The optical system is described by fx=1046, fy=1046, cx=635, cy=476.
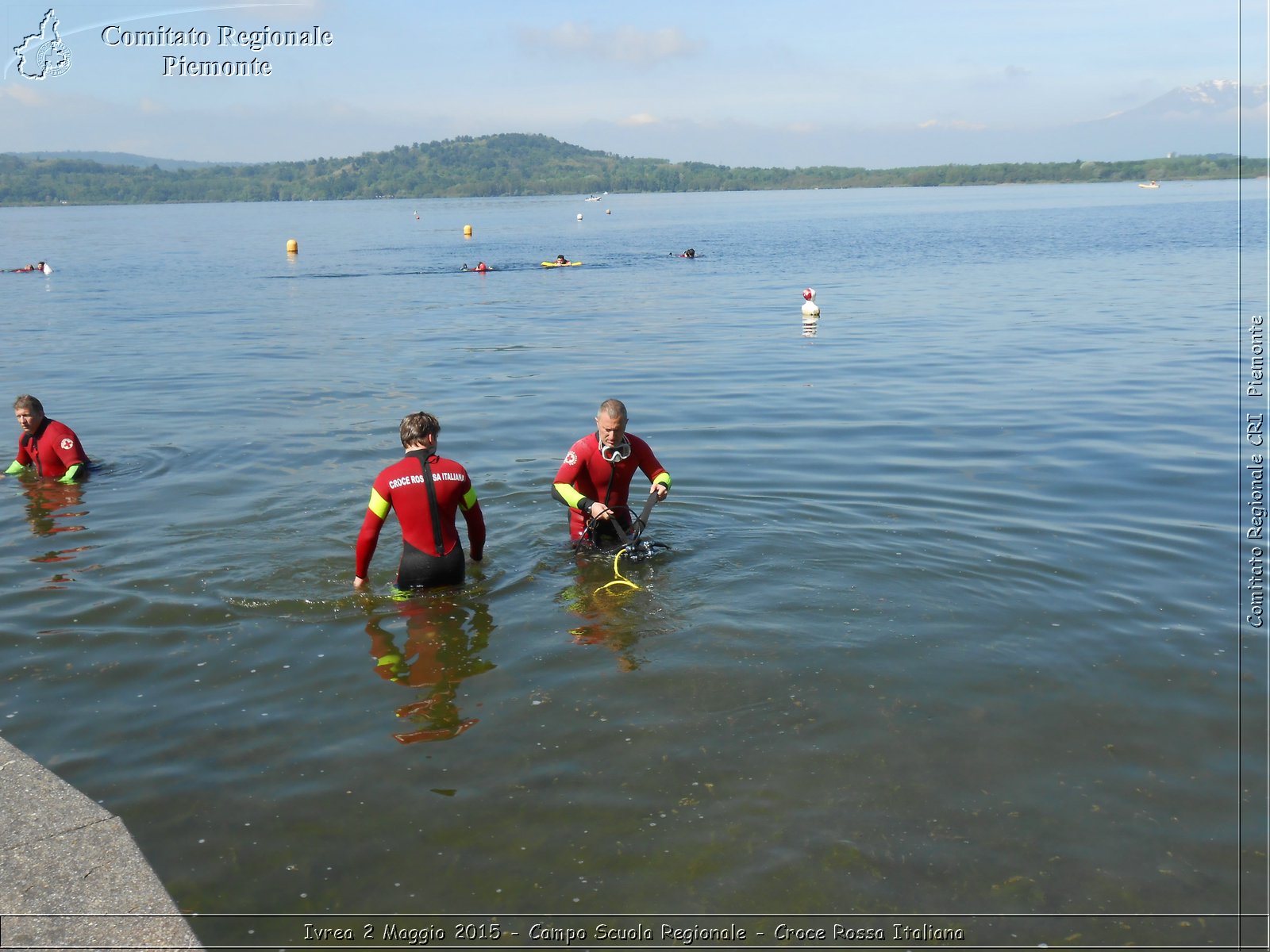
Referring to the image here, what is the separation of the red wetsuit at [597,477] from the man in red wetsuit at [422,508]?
3.10ft

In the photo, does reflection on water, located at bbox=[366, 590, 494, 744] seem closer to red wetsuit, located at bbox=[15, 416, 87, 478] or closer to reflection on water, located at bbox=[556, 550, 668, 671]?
reflection on water, located at bbox=[556, 550, 668, 671]

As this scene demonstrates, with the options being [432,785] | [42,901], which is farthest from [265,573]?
[42,901]

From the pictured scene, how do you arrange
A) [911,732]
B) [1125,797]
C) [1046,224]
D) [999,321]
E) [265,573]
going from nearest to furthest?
[1125,797] → [911,732] → [265,573] → [999,321] → [1046,224]

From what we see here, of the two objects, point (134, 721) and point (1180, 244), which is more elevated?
point (1180, 244)

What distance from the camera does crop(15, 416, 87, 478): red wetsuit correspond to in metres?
12.3

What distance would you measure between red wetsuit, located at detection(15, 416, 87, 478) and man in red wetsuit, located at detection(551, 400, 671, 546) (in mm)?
6466

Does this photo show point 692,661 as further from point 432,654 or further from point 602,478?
point 602,478

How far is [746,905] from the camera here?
5129 millimetres

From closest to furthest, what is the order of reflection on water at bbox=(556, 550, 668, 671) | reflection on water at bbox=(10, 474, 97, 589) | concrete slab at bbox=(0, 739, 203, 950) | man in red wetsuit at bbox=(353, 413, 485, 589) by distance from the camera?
concrete slab at bbox=(0, 739, 203, 950) → reflection on water at bbox=(556, 550, 668, 671) → man in red wetsuit at bbox=(353, 413, 485, 589) → reflection on water at bbox=(10, 474, 97, 589)

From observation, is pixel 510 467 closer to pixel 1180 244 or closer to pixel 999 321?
pixel 999 321

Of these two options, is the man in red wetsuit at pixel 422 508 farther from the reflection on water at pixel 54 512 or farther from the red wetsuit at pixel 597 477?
the reflection on water at pixel 54 512

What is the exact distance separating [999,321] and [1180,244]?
26.1 meters

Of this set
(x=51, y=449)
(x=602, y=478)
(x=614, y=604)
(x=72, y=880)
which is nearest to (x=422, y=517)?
(x=614, y=604)

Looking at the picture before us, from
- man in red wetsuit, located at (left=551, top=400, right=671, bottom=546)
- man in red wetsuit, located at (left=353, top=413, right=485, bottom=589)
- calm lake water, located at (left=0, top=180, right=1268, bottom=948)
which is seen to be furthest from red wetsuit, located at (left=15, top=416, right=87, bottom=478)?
man in red wetsuit, located at (left=551, top=400, right=671, bottom=546)
